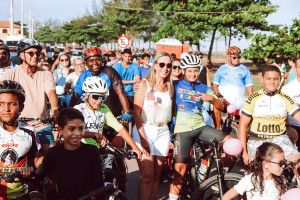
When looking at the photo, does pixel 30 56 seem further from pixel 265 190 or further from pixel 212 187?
pixel 265 190

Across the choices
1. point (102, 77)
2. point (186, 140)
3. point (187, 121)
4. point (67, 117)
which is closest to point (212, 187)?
point (186, 140)

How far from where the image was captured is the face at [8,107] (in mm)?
3117

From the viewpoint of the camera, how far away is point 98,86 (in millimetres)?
4023

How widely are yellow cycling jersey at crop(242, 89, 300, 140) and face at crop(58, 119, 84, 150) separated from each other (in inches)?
88.0

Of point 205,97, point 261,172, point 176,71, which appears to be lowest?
point 261,172

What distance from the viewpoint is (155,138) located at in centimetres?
422

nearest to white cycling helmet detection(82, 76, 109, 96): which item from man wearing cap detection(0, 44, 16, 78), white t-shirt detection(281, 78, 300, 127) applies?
white t-shirt detection(281, 78, 300, 127)

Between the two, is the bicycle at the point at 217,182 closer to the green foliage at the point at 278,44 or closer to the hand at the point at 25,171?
the hand at the point at 25,171

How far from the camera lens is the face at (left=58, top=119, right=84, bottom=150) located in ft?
9.75

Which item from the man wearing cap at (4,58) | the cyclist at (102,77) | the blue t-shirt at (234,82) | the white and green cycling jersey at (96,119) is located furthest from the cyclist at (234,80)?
the man wearing cap at (4,58)

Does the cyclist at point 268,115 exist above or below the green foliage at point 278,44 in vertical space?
below

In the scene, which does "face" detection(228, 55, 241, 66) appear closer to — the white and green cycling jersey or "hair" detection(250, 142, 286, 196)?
the white and green cycling jersey

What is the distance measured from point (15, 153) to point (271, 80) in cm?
311

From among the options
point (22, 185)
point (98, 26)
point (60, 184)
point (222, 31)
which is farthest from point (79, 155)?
point (98, 26)
